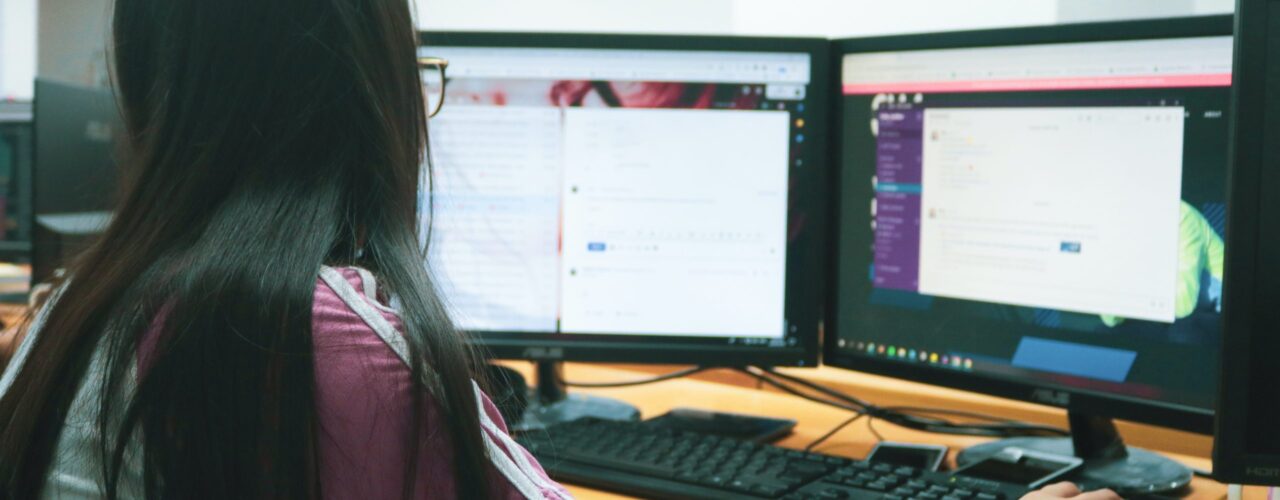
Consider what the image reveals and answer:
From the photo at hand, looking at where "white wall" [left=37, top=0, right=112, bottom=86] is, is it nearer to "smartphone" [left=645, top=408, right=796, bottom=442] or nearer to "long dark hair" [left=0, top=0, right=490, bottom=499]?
"smartphone" [left=645, top=408, right=796, bottom=442]

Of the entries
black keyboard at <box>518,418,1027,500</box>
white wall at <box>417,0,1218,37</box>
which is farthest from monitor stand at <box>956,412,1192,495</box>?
white wall at <box>417,0,1218,37</box>

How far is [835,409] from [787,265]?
24 cm

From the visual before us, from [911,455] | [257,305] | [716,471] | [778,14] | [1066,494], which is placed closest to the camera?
[257,305]

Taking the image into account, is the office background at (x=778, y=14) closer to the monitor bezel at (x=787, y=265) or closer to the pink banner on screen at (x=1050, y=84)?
the monitor bezel at (x=787, y=265)

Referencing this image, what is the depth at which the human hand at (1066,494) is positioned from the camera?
85 cm

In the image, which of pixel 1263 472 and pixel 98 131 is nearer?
pixel 1263 472

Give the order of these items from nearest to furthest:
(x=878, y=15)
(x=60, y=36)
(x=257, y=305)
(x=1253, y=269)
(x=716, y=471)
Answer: (x=257, y=305)
(x=1253, y=269)
(x=716, y=471)
(x=878, y=15)
(x=60, y=36)

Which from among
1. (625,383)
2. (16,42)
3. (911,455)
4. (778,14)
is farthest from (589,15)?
(16,42)

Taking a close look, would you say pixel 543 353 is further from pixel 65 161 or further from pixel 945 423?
pixel 65 161

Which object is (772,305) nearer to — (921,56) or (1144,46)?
(921,56)

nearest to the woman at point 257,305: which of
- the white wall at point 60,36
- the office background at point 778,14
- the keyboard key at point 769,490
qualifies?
the keyboard key at point 769,490

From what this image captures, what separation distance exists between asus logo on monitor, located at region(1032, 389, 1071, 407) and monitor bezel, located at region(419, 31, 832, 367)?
22 centimetres

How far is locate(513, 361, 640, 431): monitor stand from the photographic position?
1.26 m

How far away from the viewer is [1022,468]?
1.02 metres
